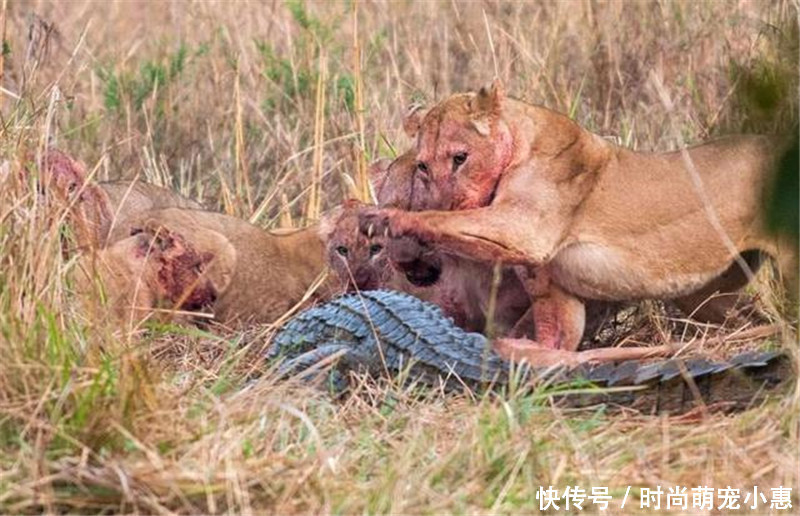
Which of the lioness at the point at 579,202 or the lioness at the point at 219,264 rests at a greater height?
the lioness at the point at 579,202

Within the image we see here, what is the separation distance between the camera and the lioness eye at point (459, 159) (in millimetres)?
5797

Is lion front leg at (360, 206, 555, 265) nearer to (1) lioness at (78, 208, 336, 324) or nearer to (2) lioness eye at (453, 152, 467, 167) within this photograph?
(2) lioness eye at (453, 152, 467, 167)

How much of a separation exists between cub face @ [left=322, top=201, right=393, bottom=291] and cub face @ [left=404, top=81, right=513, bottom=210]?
79 centimetres

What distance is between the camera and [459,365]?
546 cm

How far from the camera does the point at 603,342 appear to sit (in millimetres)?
6449

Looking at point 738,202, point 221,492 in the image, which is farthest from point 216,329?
point 221,492

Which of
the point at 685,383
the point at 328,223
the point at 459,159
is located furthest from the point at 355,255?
the point at 685,383

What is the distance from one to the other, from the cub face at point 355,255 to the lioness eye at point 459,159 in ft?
2.69

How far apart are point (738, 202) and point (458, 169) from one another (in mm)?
865

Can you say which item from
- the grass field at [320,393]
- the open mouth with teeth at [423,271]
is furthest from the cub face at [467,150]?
the grass field at [320,393]

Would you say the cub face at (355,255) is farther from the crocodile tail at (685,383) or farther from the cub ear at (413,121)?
the crocodile tail at (685,383)

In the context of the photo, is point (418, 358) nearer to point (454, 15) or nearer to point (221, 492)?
point (221, 492)

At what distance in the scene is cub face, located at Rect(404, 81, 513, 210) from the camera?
576cm

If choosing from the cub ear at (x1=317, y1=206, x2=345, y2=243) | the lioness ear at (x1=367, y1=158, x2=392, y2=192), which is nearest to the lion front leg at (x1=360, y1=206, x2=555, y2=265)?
the lioness ear at (x1=367, y1=158, x2=392, y2=192)
